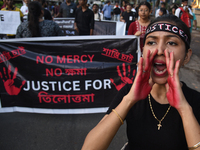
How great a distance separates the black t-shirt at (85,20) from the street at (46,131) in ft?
11.5

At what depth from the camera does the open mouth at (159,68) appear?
51.6 inches

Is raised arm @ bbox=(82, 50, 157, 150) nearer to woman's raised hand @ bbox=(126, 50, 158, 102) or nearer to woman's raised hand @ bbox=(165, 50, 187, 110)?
woman's raised hand @ bbox=(126, 50, 158, 102)

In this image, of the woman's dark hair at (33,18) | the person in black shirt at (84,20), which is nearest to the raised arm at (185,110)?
the woman's dark hair at (33,18)

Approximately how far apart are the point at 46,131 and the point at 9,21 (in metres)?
3.02

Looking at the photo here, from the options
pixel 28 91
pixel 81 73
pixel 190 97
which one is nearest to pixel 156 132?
pixel 190 97

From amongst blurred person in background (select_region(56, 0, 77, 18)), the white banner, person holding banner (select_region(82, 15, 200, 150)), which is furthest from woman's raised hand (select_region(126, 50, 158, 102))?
blurred person in background (select_region(56, 0, 77, 18))

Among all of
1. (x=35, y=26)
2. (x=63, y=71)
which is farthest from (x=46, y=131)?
(x=35, y=26)

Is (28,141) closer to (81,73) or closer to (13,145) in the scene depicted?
(13,145)

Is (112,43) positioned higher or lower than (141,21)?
lower

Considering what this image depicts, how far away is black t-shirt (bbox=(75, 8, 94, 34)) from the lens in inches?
234

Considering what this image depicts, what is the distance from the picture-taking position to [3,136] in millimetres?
2947

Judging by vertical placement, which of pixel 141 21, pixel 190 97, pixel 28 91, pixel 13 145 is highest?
pixel 141 21

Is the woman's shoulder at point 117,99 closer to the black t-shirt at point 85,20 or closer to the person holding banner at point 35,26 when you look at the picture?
the person holding banner at point 35,26

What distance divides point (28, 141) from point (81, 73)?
55.5 inches
